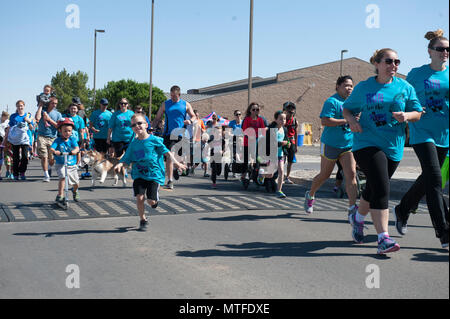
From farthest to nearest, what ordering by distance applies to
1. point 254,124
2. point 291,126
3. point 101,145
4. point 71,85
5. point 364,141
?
point 71,85 → point 101,145 → point 291,126 → point 254,124 → point 364,141

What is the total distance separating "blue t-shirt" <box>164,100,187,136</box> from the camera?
11.0 meters

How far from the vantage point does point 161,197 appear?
9.76m

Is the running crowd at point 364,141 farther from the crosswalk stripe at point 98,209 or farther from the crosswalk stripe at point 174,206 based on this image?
the crosswalk stripe at point 174,206

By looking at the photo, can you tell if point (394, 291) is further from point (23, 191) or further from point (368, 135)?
point (23, 191)

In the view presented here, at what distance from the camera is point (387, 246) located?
5129 mm

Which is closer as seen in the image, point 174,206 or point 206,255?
point 206,255

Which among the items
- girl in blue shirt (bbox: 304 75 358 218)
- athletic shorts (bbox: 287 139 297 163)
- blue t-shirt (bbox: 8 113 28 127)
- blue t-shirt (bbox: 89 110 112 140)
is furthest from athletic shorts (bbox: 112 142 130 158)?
girl in blue shirt (bbox: 304 75 358 218)

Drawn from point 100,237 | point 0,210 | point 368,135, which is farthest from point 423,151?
point 0,210

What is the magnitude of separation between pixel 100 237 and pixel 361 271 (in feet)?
10.1

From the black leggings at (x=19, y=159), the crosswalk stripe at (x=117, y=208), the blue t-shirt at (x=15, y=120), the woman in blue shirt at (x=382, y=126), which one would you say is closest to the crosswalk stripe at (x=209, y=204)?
the crosswalk stripe at (x=117, y=208)

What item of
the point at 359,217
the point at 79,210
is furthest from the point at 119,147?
the point at 359,217

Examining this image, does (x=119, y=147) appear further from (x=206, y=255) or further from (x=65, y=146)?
(x=206, y=255)

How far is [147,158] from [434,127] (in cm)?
348

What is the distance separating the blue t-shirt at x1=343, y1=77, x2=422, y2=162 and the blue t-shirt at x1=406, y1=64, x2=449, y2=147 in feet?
1.06
